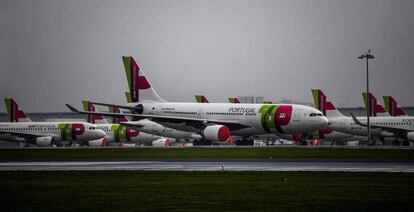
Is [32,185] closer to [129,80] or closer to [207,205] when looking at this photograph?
[207,205]

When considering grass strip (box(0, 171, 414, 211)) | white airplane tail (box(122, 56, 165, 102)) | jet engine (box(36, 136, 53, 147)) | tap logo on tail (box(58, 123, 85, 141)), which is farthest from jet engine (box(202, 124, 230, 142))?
grass strip (box(0, 171, 414, 211))

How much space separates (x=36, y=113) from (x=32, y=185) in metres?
171

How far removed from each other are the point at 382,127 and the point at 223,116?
22.4 meters

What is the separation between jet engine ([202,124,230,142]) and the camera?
8362cm

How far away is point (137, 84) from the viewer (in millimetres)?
97438

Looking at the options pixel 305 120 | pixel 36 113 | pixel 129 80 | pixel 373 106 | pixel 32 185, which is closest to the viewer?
pixel 32 185

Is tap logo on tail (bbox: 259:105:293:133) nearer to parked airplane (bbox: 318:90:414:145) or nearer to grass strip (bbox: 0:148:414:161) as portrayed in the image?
parked airplane (bbox: 318:90:414:145)

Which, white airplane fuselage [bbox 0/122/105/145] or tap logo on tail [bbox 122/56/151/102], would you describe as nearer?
tap logo on tail [bbox 122/56/151/102]

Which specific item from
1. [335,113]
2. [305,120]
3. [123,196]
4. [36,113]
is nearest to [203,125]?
[305,120]

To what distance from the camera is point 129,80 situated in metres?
98.9

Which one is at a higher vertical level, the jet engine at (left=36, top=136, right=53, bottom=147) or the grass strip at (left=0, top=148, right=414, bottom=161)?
the grass strip at (left=0, top=148, right=414, bottom=161)

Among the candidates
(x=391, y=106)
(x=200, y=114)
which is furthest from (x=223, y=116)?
(x=391, y=106)

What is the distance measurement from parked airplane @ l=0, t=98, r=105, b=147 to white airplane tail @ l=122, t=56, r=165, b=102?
12.6 meters

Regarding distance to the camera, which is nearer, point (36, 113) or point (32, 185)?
point (32, 185)
